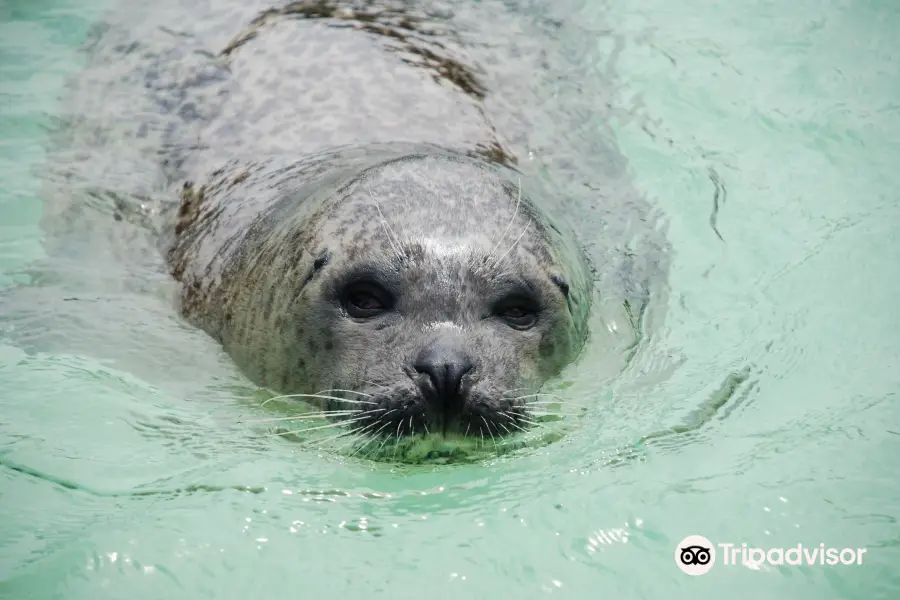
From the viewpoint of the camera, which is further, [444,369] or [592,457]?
[592,457]

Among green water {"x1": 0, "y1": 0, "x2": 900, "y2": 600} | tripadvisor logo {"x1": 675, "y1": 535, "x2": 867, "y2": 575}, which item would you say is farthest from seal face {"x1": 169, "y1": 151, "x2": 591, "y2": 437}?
tripadvisor logo {"x1": 675, "y1": 535, "x2": 867, "y2": 575}

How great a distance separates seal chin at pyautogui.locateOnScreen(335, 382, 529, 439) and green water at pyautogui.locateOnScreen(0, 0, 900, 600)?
173 mm

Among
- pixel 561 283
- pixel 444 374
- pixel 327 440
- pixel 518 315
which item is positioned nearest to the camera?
pixel 444 374

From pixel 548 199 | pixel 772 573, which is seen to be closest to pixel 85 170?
pixel 548 199

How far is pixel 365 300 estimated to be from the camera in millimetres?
4582

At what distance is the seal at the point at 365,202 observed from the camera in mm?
4410

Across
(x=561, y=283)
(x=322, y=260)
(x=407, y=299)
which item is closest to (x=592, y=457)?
(x=561, y=283)

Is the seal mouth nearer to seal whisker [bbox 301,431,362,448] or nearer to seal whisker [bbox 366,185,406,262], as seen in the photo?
seal whisker [bbox 301,431,362,448]

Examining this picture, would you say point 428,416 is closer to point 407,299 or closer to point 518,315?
point 407,299

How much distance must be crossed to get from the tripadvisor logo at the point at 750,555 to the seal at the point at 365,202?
81cm

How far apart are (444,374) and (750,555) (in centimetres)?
119

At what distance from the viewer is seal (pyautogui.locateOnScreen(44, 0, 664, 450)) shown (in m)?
4.41

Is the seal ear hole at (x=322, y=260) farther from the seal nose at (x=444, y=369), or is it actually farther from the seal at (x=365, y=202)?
the seal nose at (x=444, y=369)

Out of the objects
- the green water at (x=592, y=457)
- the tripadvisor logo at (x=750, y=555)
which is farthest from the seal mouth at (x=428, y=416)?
the tripadvisor logo at (x=750, y=555)
